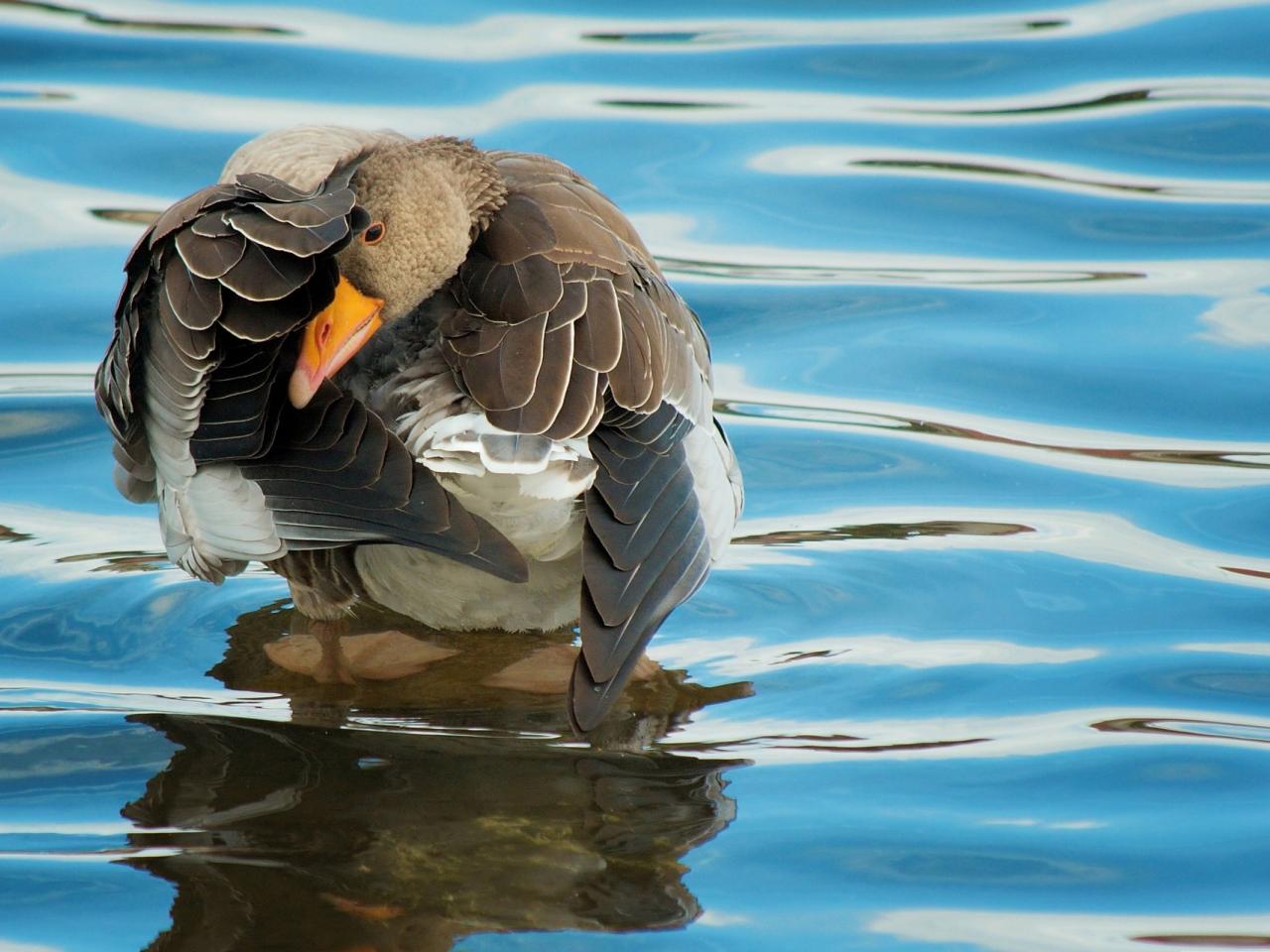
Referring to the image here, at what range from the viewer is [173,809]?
467 centimetres

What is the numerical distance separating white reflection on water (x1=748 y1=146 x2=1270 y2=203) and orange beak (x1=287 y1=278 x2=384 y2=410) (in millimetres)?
6040

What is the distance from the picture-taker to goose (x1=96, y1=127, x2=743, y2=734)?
474cm

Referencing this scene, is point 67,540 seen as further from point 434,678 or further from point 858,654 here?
point 858,654

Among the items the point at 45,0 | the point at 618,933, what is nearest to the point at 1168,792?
the point at 618,933

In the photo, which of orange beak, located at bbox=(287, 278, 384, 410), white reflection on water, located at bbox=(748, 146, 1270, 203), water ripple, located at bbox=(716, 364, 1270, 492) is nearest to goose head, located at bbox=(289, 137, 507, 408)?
orange beak, located at bbox=(287, 278, 384, 410)

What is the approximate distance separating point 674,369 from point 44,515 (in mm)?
2882

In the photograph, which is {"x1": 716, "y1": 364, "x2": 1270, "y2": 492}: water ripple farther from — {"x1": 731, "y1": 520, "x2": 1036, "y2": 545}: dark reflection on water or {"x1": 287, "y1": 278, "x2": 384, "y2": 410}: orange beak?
{"x1": 287, "y1": 278, "x2": 384, "y2": 410}: orange beak

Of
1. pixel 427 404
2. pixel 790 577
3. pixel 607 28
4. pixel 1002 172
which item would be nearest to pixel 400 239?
pixel 427 404

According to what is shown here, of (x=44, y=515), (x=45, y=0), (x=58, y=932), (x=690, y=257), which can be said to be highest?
(x=45, y=0)

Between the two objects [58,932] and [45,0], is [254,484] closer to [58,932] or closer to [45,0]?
[58,932]

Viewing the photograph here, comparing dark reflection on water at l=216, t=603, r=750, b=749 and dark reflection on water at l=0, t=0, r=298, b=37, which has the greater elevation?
dark reflection on water at l=0, t=0, r=298, b=37

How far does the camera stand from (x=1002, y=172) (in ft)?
35.9

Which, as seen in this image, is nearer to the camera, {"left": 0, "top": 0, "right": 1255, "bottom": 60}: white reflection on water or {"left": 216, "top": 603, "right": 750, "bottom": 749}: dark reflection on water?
{"left": 216, "top": 603, "right": 750, "bottom": 749}: dark reflection on water

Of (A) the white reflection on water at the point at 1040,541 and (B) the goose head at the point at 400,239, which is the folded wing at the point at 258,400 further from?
(A) the white reflection on water at the point at 1040,541
